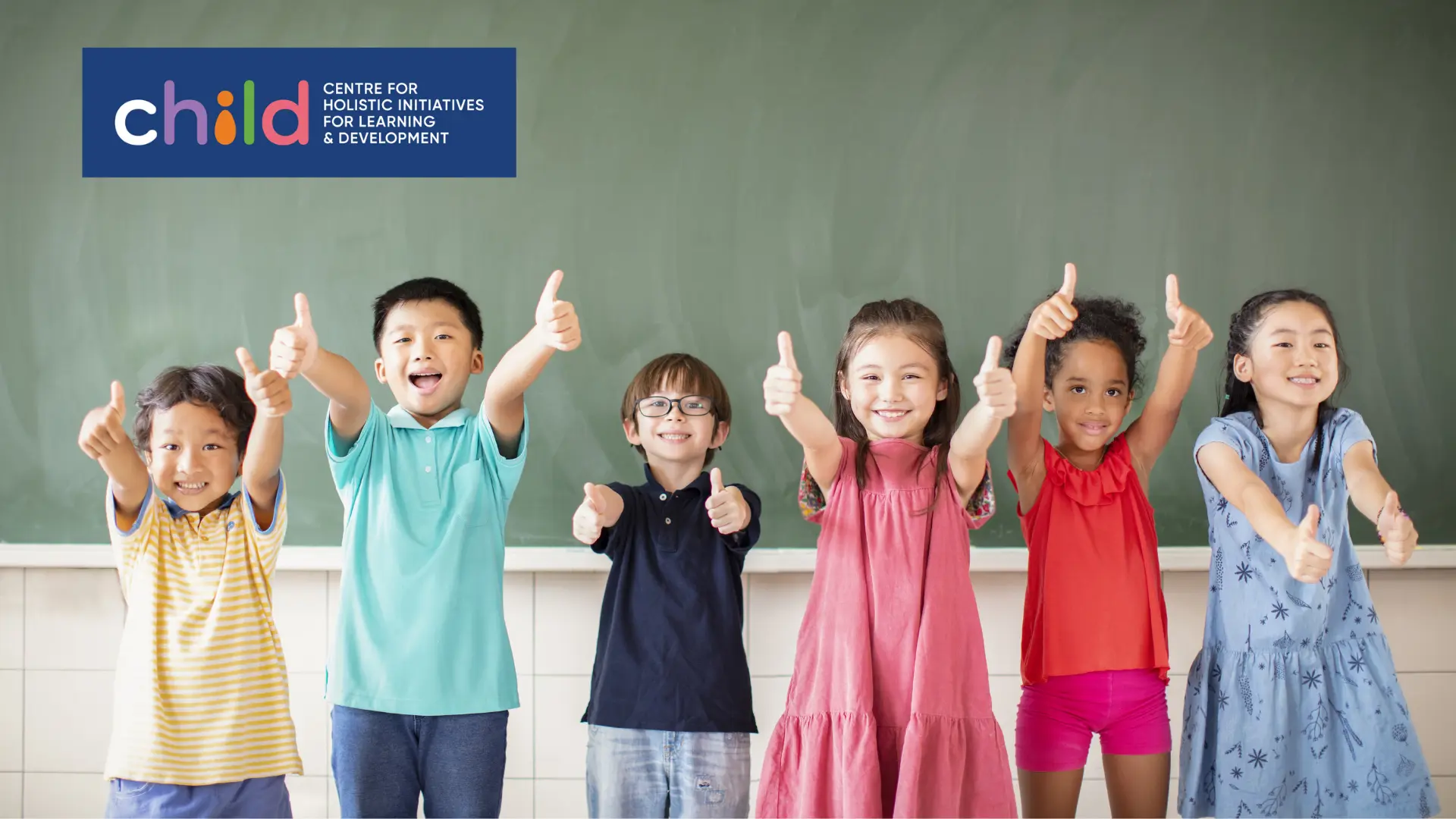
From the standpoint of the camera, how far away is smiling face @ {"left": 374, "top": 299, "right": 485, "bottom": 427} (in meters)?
2.12

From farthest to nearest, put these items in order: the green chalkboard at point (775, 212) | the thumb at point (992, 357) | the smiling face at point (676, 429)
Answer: the green chalkboard at point (775, 212) < the smiling face at point (676, 429) < the thumb at point (992, 357)

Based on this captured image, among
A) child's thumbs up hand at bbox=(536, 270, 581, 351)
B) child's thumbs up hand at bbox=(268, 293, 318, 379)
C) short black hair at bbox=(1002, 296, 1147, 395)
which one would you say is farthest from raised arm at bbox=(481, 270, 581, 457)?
short black hair at bbox=(1002, 296, 1147, 395)

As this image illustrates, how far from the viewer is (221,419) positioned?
2127 mm

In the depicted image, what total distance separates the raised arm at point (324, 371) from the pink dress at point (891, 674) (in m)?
0.94

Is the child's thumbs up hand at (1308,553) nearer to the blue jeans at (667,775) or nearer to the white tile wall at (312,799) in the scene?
the blue jeans at (667,775)

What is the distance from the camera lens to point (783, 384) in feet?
6.03

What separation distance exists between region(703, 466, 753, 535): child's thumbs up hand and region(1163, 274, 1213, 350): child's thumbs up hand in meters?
0.93

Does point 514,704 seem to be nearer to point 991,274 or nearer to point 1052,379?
point 1052,379

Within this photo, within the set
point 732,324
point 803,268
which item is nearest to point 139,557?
point 732,324

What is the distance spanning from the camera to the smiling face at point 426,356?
6.94 feet

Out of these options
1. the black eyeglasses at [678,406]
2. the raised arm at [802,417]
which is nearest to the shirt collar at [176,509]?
the black eyeglasses at [678,406]

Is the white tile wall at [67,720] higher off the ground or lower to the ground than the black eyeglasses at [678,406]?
lower

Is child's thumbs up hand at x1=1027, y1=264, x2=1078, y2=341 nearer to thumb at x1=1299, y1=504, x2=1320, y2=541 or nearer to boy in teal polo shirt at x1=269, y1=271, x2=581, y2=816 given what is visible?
thumb at x1=1299, y1=504, x2=1320, y2=541

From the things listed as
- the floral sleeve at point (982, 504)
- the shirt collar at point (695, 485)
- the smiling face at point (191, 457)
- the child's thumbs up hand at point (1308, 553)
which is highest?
the smiling face at point (191, 457)
